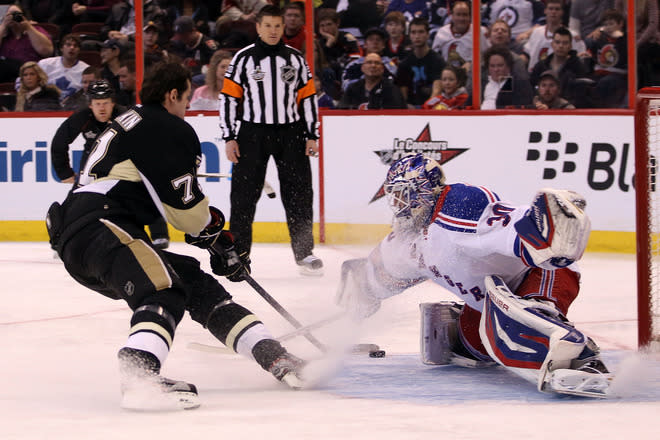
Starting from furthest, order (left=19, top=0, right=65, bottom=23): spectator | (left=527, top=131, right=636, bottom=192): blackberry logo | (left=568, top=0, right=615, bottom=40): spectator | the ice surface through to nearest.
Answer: (left=19, top=0, right=65, bottom=23): spectator
(left=568, top=0, right=615, bottom=40): spectator
(left=527, top=131, right=636, bottom=192): blackberry logo
the ice surface

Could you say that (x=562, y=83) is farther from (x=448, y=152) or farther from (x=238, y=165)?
(x=238, y=165)

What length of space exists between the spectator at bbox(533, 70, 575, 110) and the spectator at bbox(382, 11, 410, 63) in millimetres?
884

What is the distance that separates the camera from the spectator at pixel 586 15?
6.06m

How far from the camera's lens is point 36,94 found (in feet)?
22.9

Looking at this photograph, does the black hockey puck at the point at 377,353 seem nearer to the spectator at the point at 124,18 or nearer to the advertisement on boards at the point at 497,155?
the advertisement on boards at the point at 497,155

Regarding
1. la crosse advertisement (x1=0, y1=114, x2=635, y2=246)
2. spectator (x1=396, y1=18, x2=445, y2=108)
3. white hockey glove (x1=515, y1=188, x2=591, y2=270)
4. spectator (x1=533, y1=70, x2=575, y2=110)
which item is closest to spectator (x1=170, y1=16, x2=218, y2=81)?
la crosse advertisement (x1=0, y1=114, x2=635, y2=246)

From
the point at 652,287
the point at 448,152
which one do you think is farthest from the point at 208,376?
the point at 448,152

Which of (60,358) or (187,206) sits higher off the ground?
(187,206)

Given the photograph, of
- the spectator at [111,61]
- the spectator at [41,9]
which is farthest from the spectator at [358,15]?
the spectator at [41,9]

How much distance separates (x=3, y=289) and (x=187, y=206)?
102 inches

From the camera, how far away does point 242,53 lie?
5.48m

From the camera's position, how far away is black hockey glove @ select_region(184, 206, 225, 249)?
116 inches

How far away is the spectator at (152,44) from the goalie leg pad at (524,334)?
14.8 feet

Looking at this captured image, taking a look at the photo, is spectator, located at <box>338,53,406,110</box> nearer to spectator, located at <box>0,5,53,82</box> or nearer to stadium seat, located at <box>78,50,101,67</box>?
stadium seat, located at <box>78,50,101,67</box>
